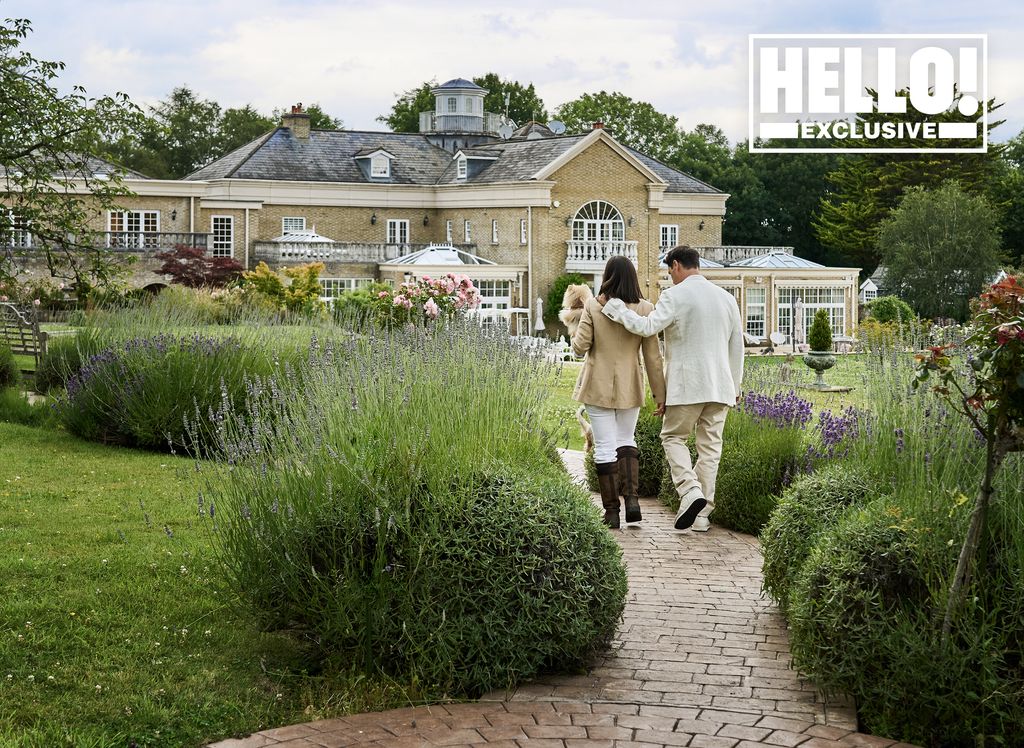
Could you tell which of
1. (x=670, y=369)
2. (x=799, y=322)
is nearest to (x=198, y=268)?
(x=799, y=322)

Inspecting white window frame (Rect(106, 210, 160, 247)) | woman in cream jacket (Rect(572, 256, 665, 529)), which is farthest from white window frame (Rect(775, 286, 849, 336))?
woman in cream jacket (Rect(572, 256, 665, 529))

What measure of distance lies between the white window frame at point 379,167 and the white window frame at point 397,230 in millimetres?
1837

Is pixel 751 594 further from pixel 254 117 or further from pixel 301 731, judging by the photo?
pixel 254 117

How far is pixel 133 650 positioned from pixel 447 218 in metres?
46.6

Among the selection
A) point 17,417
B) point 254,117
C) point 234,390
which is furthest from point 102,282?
point 254,117

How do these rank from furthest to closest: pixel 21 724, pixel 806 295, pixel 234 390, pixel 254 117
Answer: pixel 254 117 → pixel 806 295 → pixel 234 390 → pixel 21 724

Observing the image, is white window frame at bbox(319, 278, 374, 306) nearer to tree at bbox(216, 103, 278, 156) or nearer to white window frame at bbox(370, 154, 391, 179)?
white window frame at bbox(370, 154, 391, 179)

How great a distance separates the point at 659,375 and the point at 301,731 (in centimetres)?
437

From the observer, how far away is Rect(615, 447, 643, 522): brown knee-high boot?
8.62 metres

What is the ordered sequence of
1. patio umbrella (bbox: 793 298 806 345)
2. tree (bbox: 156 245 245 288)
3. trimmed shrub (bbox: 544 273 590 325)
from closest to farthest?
tree (bbox: 156 245 245 288)
patio umbrella (bbox: 793 298 806 345)
trimmed shrub (bbox: 544 273 590 325)

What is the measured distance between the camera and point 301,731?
A: 4871mm

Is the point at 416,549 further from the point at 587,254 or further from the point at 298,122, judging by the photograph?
the point at 298,122

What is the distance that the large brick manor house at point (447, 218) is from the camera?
46.1m

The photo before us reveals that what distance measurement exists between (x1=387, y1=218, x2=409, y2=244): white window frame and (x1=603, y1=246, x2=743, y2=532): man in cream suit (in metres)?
43.6
